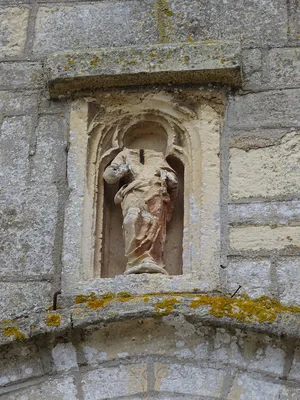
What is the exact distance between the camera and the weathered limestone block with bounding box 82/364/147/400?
4.57 m

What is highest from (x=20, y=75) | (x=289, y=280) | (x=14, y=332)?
(x=20, y=75)

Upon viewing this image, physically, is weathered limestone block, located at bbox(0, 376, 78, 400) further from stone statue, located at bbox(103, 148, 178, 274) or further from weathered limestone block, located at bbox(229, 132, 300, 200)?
weathered limestone block, located at bbox(229, 132, 300, 200)

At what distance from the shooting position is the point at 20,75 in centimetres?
560

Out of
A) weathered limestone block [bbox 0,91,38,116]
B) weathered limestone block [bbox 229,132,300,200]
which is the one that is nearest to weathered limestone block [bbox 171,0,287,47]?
weathered limestone block [bbox 229,132,300,200]

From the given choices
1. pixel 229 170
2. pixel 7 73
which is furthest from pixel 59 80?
pixel 229 170

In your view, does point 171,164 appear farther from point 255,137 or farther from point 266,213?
point 266,213

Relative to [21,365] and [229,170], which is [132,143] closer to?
[229,170]

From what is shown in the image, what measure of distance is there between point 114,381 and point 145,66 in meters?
1.50

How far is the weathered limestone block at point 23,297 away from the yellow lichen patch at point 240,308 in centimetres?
65

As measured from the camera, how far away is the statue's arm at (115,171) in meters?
5.21

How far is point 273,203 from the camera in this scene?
504 centimetres

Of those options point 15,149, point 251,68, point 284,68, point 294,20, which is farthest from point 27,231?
point 294,20

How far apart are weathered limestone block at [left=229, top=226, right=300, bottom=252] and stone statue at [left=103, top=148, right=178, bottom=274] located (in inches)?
12.6

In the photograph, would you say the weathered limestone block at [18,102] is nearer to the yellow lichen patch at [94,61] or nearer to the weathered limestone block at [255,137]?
the yellow lichen patch at [94,61]
